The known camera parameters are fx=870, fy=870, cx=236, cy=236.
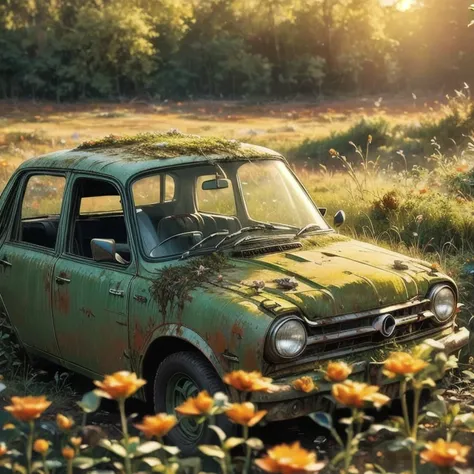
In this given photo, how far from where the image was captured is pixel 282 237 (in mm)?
5723

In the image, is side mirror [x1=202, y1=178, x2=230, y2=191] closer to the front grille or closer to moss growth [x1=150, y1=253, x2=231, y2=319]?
moss growth [x1=150, y1=253, x2=231, y2=319]

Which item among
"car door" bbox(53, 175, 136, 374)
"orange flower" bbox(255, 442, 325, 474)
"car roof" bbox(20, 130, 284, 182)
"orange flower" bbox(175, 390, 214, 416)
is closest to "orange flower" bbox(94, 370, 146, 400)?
"orange flower" bbox(175, 390, 214, 416)

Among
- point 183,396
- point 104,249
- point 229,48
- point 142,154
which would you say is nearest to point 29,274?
point 104,249

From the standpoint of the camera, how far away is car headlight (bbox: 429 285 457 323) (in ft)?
17.2

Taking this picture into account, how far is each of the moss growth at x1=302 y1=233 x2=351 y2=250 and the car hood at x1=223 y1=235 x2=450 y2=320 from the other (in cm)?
6

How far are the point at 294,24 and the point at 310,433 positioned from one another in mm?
69042

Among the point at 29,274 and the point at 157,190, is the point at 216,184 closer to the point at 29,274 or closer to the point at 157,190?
the point at 157,190

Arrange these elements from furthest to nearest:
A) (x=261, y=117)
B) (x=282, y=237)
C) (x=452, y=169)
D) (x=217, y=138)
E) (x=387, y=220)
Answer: (x=261, y=117) → (x=452, y=169) → (x=387, y=220) → (x=217, y=138) → (x=282, y=237)

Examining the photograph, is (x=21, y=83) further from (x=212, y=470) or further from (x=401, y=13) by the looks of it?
(x=212, y=470)

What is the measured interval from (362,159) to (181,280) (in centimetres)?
1154

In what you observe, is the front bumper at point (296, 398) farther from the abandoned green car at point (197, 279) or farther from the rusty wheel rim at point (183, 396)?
the rusty wheel rim at point (183, 396)

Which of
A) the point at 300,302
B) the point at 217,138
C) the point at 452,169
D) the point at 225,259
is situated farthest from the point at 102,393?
→ the point at 452,169

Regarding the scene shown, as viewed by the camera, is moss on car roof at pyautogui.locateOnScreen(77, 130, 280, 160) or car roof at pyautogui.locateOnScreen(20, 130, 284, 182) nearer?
car roof at pyautogui.locateOnScreen(20, 130, 284, 182)

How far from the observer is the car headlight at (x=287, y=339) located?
14.6ft
